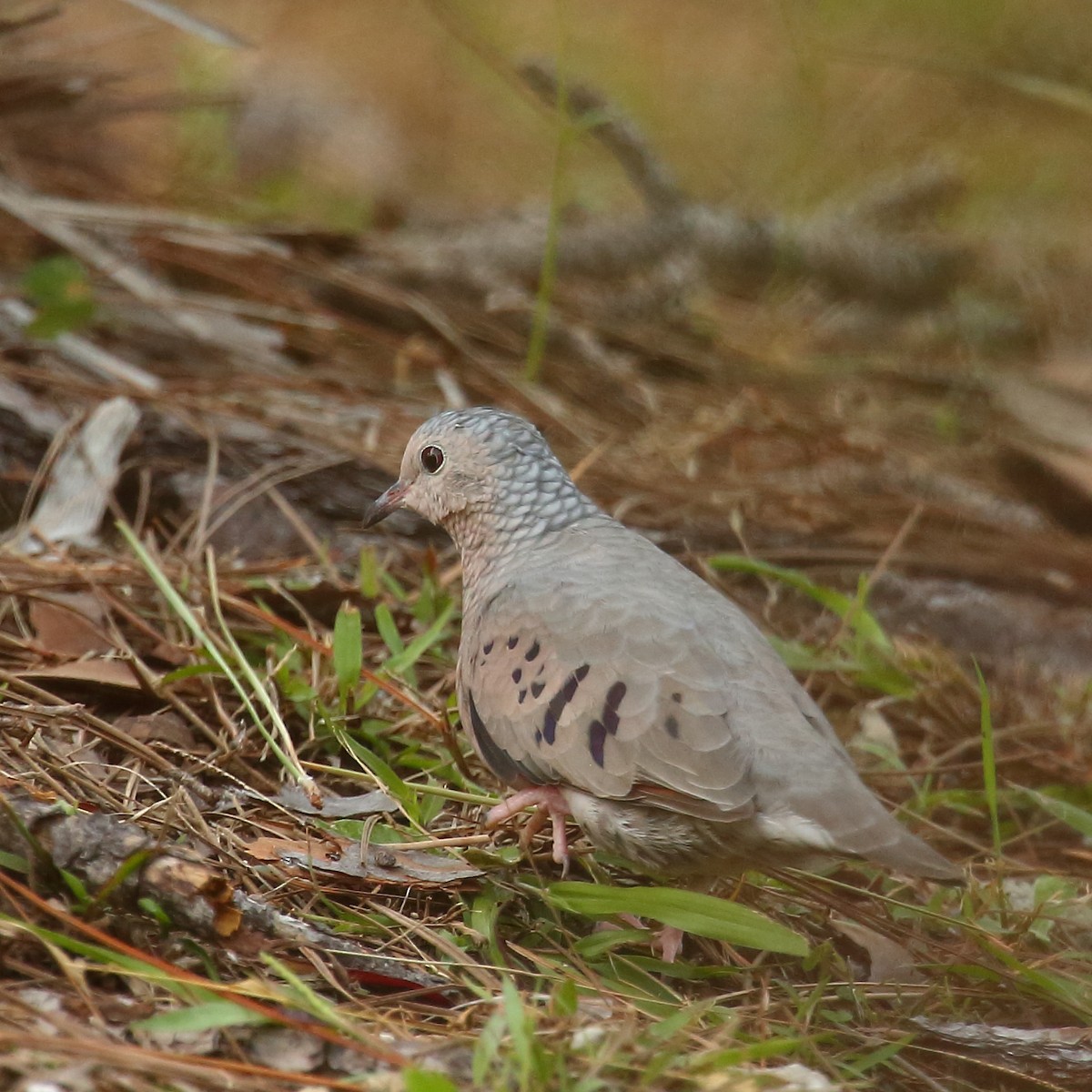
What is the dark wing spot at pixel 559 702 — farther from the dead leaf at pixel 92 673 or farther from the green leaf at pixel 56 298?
the green leaf at pixel 56 298

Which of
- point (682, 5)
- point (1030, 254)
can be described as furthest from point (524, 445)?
point (682, 5)

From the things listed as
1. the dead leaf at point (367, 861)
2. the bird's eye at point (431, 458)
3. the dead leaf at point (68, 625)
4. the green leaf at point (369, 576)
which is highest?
the bird's eye at point (431, 458)

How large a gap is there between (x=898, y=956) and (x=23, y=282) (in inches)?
128

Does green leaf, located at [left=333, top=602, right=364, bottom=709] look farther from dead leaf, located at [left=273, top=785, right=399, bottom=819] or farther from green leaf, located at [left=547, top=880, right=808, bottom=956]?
green leaf, located at [left=547, top=880, right=808, bottom=956]

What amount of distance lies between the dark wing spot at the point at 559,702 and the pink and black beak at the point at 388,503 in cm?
88

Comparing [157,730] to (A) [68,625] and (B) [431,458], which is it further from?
(B) [431,458]

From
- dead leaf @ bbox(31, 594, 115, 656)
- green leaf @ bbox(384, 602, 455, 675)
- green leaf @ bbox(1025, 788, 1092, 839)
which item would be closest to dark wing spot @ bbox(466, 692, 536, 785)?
green leaf @ bbox(384, 602, 455, 675)

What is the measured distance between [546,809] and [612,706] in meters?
0.32

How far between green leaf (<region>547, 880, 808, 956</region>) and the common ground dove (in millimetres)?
104

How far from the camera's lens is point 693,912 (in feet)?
8.05

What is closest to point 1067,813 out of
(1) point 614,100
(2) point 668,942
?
(2) point 668,942

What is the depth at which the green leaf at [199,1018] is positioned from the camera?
198 centimetres

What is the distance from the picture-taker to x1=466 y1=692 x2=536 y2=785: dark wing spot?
8.76 feet

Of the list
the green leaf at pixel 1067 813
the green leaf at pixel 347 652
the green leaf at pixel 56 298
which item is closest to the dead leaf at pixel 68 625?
the green leaf at pixel 347 652
